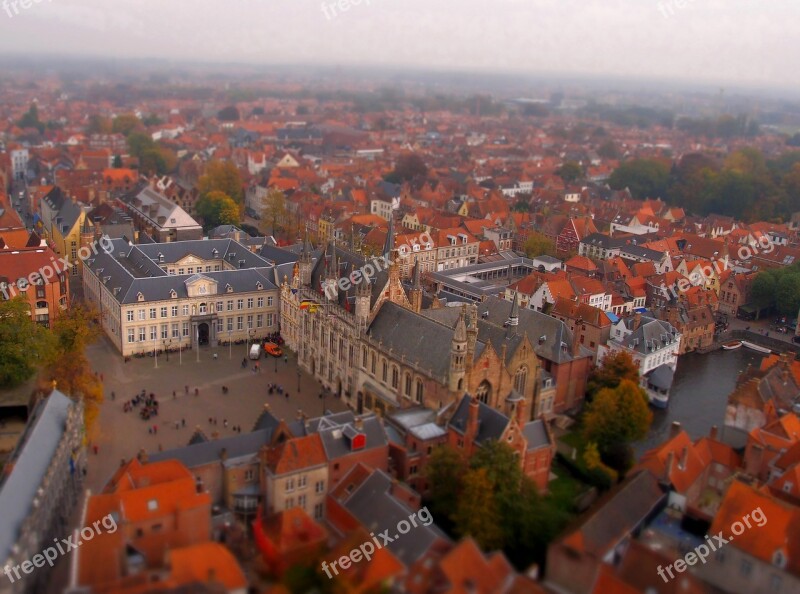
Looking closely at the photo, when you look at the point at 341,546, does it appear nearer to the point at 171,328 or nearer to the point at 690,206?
the point at 171,328

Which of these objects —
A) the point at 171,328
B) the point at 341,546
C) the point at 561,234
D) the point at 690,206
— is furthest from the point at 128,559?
the point at 690,206

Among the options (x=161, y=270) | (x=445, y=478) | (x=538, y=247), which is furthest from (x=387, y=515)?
(x=538, y=247)

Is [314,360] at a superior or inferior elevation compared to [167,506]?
inferior

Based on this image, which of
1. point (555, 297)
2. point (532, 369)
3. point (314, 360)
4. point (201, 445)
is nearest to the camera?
point (201, 445)

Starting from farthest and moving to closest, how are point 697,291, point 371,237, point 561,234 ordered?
point 561,234 < point 371,237 < point 697,291

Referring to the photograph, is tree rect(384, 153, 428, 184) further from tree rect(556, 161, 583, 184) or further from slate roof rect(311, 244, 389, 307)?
slate roof rect(311, 244, 389, 307)

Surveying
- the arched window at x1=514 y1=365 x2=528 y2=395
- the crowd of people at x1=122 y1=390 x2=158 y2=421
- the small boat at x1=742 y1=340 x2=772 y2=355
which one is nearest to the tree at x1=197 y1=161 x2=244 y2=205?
the crowd of people at x1=122 y1=390 x2=158 y2=421

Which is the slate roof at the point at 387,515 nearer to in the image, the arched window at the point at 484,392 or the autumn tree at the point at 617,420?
the arched window at the point at 484,392
